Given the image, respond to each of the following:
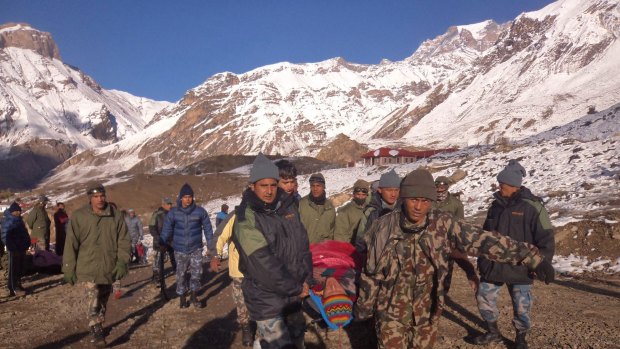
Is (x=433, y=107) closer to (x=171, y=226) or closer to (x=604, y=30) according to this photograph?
(x=604, y=30)

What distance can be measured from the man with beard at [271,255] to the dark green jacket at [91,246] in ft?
9.76

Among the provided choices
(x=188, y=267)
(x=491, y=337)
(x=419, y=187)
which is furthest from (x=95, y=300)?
(x=491, y=337)

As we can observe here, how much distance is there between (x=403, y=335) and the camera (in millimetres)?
3832

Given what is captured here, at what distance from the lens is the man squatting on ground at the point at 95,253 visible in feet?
19.8

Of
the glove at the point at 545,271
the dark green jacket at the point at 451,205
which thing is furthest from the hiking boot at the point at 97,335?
the glove at the point at 545,271

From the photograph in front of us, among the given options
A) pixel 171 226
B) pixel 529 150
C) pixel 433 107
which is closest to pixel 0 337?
pixel 171 226

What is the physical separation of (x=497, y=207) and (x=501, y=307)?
2989mm

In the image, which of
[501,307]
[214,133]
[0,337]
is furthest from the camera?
[214,133]

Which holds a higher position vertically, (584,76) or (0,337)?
(584,76)

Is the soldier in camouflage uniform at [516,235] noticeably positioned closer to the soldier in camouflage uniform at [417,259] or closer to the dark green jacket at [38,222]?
the soldier in camouflage uniform at [417,259]

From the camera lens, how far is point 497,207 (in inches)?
212

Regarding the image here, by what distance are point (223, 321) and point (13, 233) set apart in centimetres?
535

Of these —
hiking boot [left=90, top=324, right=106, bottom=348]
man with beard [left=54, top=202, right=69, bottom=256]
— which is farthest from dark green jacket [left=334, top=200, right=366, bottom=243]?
man with beard [left=54, top=202, right=69, bottom=256]

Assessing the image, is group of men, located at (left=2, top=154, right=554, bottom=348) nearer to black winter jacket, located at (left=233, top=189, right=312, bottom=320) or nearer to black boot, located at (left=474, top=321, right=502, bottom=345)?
black winter jacket, located at (left=233, top=189, right=312, bottom=320)
